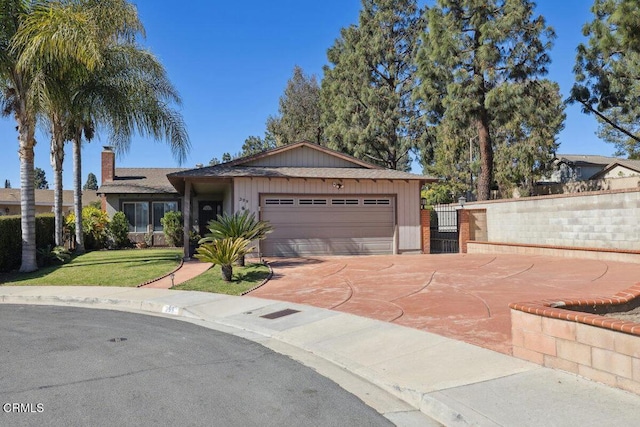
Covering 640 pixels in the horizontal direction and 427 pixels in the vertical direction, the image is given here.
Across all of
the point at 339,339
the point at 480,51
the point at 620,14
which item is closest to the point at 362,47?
the point at 480,51

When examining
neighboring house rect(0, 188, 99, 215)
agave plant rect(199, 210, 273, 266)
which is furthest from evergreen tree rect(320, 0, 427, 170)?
neighboring house rect(0, 188, 99, 215)

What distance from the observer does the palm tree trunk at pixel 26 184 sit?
14.5 m

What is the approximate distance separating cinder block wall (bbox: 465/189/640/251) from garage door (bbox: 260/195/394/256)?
472 centimetres

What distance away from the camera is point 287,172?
1839 cm

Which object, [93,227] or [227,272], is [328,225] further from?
[93,227]

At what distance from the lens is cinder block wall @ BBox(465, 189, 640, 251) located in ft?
45.7

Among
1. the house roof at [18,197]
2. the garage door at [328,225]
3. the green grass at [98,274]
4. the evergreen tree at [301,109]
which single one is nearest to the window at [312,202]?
the garage door at [328,225]

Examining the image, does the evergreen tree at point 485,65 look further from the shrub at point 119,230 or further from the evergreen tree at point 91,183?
the evergreen tree at point 91,183

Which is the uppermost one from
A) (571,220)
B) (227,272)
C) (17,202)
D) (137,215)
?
(17,202)

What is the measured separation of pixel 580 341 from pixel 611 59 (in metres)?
16.2

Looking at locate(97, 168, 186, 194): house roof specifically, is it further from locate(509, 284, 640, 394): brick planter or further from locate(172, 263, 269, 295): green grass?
locate(509, 284, 640, 394): brick planter

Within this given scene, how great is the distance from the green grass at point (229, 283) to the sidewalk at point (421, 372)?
194cm

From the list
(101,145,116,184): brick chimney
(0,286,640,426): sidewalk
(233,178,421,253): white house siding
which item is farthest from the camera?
(101,145,116,184): brick chimney

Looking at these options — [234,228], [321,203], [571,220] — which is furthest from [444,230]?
[234,228]
